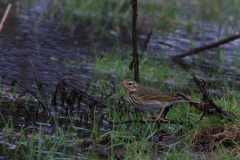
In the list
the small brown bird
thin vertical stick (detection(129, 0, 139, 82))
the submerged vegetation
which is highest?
thin vertical stick (detection(129, 0, 139, 82))

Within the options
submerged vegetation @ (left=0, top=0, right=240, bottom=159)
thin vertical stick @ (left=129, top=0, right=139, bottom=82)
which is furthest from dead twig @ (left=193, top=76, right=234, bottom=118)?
thin vertical stick @ (left=129, top=0, right=139, bottom=82)

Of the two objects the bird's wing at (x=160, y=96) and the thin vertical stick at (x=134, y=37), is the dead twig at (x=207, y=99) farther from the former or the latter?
the thin vertical stick at (x=134, y=37)

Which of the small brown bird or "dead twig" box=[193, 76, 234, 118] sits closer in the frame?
"dead twig" box=[193, 76, 234, 118]

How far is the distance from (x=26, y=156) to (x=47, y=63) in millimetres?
4963

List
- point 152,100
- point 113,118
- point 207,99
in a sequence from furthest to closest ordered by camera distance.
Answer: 1. point 113,118
2. point 152,100
3. point 207,99

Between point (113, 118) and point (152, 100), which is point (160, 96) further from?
point (113, 118)

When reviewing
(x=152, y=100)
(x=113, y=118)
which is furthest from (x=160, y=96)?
(x=113, y=118)

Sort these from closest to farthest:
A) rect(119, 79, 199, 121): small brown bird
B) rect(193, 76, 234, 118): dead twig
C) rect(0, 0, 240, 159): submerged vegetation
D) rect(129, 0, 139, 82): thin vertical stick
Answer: rect(0, 0, 240, 159): submerged vegetation, rect(193, 76, 234, 118): dead twig, rect(119, 79, 199, 121): small brown bird, rect(129, 0, 139, 82): thin vertical stick

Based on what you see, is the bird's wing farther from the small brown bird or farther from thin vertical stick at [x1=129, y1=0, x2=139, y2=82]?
thin vertical stick at [x1=129, y1=0, x2=139, y2=82]

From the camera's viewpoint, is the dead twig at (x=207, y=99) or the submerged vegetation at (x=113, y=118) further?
the dead twig at (x=207, y=99)

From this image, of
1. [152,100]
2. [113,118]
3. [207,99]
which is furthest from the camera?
[113,118]

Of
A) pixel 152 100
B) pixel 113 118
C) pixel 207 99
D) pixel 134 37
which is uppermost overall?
pixel 134 37

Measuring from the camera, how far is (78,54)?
10.1m

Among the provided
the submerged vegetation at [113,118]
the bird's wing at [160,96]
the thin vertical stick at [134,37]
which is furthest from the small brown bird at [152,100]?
the thin vertical stick at [134,37]
